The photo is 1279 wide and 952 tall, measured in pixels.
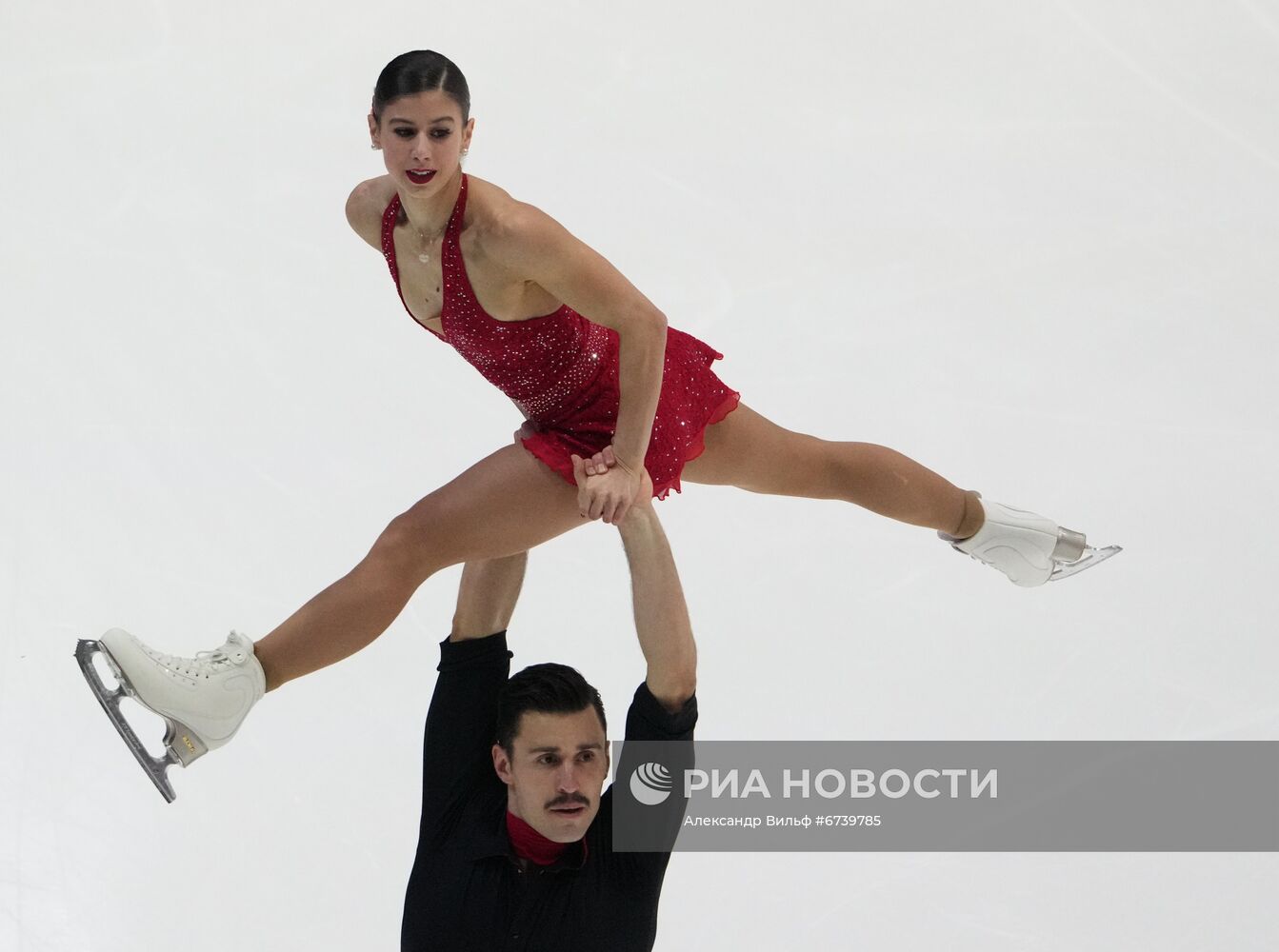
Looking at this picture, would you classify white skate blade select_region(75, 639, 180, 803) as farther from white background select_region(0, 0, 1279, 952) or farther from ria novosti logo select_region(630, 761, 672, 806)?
ria novosti logo select_region(630, 761, 672, 806)

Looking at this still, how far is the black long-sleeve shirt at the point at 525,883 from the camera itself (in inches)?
107

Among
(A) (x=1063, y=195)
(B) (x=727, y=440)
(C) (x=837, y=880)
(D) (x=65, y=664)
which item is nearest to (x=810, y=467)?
(B) (x=727, y=440)

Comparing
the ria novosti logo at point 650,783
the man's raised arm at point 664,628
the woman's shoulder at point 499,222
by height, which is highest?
the woman's shoulder at point 499,222

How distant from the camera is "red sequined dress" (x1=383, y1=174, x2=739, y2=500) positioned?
2.94 m

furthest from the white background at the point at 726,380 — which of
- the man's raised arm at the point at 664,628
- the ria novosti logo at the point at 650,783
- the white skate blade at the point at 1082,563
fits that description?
the man's raised arm at the point at 664,628

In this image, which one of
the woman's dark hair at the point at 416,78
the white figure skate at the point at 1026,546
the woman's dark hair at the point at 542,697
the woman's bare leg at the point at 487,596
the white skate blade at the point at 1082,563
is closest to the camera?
the woman's dark hair at the point at 416,78

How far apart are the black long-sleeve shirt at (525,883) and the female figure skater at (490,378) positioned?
35 cm

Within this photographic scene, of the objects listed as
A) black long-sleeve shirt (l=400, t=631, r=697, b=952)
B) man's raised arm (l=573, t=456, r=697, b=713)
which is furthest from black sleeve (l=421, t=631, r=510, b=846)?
man's raised arm (l=573, t=456, r=697, b=713)

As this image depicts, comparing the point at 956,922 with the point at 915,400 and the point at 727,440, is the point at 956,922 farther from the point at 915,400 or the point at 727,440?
the point at 915,400

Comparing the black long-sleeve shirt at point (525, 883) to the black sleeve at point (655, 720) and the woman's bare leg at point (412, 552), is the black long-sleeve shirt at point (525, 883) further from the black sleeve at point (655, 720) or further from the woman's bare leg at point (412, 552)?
the woman's bare leg at point (412, 552)

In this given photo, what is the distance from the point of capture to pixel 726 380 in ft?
15.4

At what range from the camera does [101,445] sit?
4.33 m

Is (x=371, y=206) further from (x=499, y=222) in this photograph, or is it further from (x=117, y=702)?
(x=117, y=702)

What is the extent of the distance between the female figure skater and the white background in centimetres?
71
